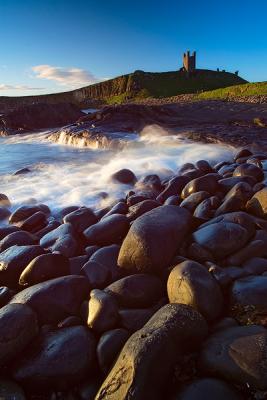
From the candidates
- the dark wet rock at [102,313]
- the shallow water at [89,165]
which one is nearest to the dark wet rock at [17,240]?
the dark wet rock at [102,313]

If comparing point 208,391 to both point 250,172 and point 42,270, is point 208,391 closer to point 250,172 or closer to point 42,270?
point 42,270

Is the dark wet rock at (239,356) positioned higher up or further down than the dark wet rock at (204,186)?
further down

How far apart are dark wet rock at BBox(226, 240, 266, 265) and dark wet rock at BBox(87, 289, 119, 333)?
1.30m

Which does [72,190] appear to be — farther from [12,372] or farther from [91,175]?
[12,372]

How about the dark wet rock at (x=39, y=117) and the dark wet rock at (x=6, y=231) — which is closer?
the dark wet rock at (x=6, y=231)

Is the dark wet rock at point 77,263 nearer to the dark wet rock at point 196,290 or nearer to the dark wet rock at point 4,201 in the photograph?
the dark wet rock at point 196,290

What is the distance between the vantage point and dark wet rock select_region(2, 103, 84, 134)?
2569cm

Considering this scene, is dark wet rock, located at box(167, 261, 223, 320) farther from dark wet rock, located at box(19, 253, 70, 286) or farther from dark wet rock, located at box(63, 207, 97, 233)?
dark wet rock, located at box(63, 207, 97, 233)

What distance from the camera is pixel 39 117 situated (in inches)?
1018

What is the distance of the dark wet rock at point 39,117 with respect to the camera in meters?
25.7

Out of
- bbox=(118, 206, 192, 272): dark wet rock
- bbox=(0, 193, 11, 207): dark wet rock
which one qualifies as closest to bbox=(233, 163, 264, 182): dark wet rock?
bbox=(118, 206, 192, 272): dark wet rock

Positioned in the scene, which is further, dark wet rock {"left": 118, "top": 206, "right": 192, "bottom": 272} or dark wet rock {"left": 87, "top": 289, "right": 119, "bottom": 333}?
dark wet rock {"left": 118, "top": 206, "right": 192, "bottom": 272}

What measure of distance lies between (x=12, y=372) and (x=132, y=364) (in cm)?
95

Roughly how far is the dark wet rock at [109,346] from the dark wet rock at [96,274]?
90cm
